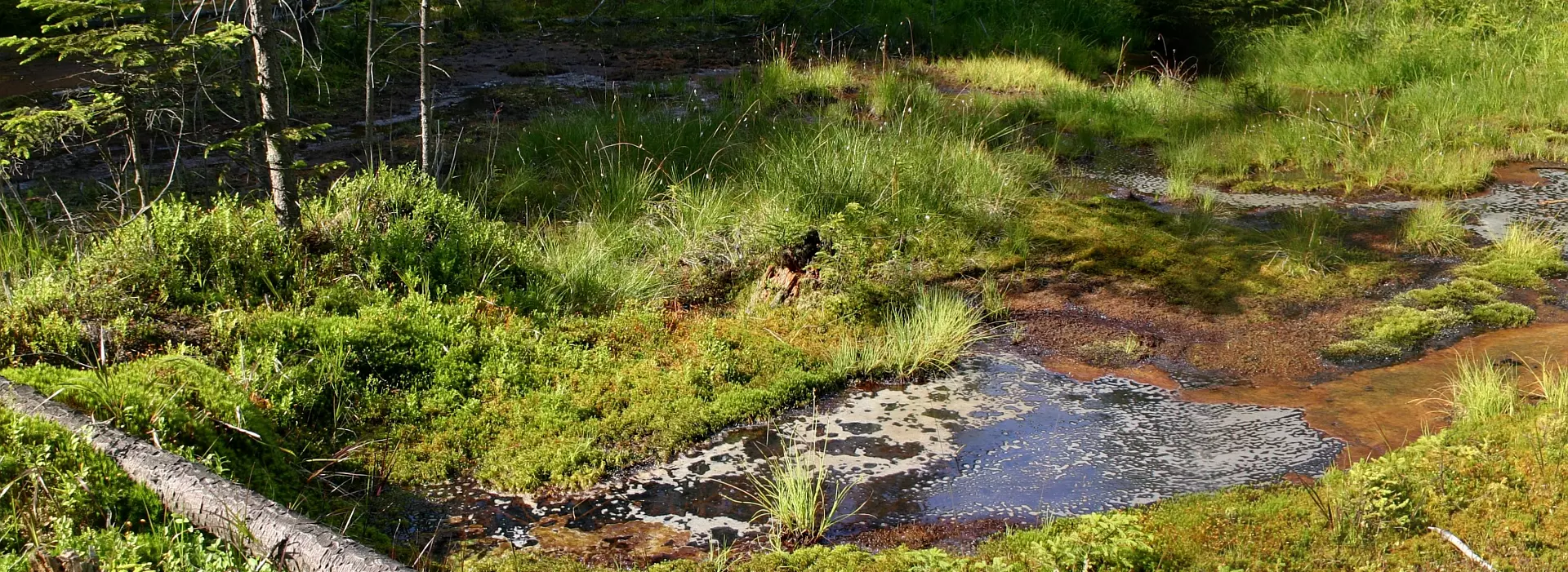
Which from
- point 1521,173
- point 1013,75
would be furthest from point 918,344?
point 1013,75

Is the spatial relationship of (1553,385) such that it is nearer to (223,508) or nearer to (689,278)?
(689,278)

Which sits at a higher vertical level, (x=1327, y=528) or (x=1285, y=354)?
(x=1327, y=528)

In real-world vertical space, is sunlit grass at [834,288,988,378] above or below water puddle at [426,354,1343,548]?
above

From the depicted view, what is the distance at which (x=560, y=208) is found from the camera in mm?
7840

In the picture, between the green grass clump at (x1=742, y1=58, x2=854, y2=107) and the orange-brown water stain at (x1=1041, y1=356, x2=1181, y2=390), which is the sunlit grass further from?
the green grass clump at (x1=742, y1=58, x2=854, y2=107)

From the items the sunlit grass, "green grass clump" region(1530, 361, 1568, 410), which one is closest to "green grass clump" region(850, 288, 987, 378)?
the sunlit grass

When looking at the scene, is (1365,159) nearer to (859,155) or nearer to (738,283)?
(859,155)

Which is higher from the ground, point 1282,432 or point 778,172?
point 778,172

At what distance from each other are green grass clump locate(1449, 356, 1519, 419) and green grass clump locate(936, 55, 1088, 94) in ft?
24.2

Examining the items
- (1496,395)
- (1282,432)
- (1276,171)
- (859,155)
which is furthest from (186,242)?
(1276,171)

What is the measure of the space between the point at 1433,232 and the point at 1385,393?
9.05 ft

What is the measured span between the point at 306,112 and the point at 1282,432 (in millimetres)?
8914

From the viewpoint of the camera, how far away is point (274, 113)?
5.88 m

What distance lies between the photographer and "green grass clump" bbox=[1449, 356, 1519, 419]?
4.91 meters
